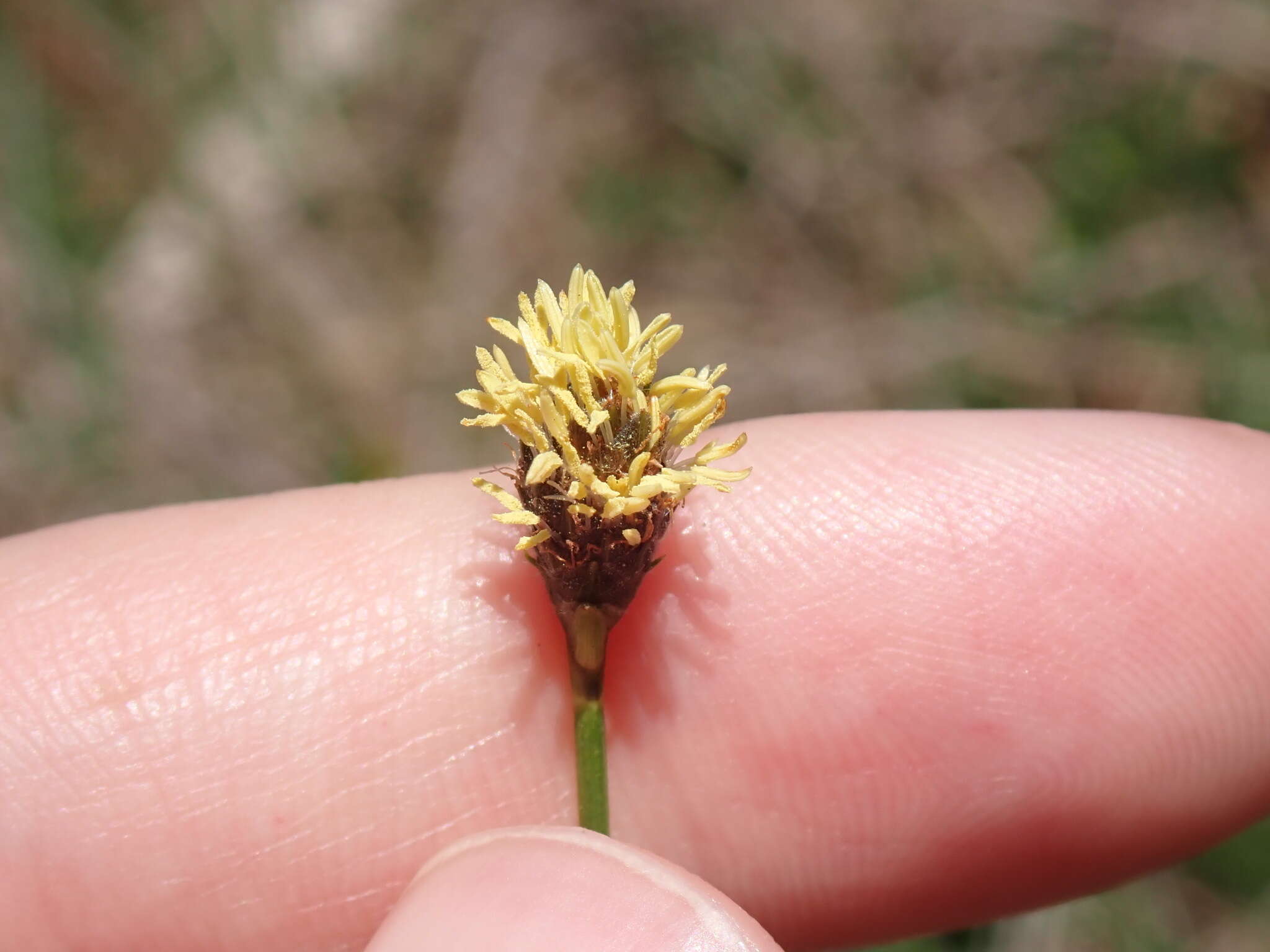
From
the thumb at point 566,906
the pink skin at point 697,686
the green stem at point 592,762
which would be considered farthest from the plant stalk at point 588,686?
the pink skin at point 697,686

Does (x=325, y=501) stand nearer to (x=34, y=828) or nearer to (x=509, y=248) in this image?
(x=34, y=828)

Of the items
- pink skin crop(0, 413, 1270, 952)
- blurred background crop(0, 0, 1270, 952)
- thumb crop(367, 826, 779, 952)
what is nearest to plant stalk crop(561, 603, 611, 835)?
thumb crop(367, 826, 779, 952)

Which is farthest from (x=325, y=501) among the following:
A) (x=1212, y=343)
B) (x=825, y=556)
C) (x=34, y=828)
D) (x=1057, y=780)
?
(x=1212, y=343)

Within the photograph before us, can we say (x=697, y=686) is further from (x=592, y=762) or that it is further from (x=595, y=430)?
(x=595, y=430)

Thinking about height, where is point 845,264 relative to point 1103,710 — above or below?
above

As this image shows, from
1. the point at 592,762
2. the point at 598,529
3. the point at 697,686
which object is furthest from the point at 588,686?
the point at 697,686

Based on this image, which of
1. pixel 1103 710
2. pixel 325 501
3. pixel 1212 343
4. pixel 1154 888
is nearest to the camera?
pixel 1103 710

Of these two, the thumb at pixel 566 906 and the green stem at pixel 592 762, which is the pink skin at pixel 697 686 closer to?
the green stem at pixel 592 762
